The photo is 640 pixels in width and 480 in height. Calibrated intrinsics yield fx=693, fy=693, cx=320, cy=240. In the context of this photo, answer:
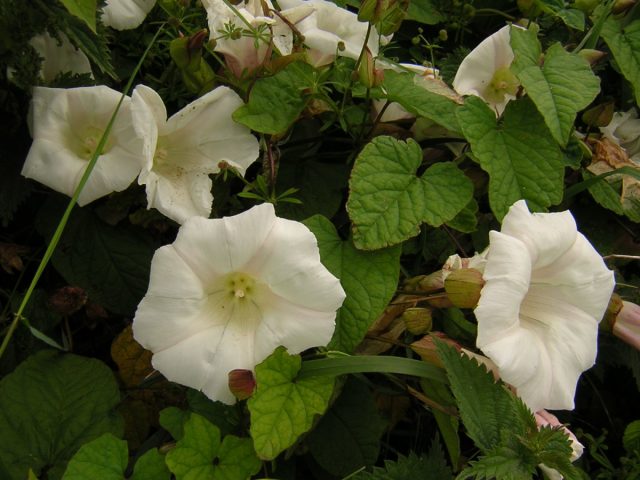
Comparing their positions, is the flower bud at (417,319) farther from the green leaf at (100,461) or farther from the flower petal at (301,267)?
the green leaf at (100,461)

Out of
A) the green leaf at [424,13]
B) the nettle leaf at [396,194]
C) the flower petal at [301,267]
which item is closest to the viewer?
the flower petal at [301,267]

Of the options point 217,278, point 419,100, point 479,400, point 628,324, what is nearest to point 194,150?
point 217,278

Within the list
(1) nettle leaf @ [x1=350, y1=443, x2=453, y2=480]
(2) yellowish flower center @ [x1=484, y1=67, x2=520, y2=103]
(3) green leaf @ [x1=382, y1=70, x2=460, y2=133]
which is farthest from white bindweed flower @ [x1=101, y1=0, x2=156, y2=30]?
(1) nettle leaf @ [x1=350, y1=443, x2=453, y2=480]

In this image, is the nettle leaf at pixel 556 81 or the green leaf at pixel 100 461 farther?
the nettle leaf at pixel 556 81

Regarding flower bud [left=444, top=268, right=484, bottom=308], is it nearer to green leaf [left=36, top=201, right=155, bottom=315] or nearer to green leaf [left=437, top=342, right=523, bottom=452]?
green leaf [left=437, top=342, right=523, bottom=452]

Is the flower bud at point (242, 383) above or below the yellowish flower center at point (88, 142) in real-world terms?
below

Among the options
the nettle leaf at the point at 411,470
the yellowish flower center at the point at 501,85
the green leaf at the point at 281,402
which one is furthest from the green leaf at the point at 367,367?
the yellowish flower center at the point at 501,85

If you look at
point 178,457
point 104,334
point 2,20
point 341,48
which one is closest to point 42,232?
point 104,334
